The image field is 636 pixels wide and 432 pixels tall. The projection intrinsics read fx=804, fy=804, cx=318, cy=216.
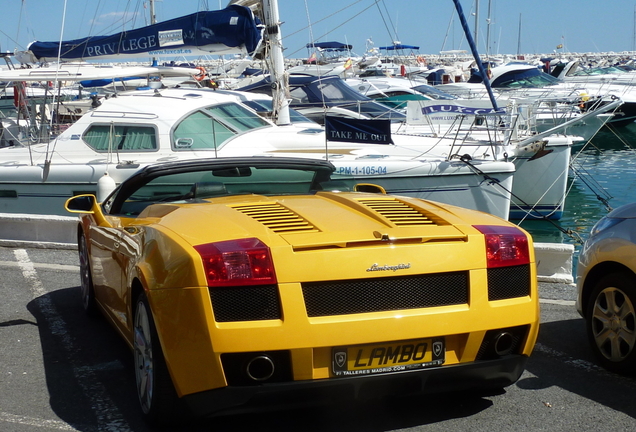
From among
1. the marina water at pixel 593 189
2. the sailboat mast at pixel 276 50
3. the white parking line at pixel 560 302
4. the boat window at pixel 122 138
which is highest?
the sailboat mast at pixel 276 50

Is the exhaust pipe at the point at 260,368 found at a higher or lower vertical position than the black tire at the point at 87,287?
higher

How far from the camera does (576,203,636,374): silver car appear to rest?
177 inches

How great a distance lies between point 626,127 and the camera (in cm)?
3316

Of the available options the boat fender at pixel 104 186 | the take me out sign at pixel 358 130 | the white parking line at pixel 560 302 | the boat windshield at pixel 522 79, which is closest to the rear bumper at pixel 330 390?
the white parking line at pixel 560 302

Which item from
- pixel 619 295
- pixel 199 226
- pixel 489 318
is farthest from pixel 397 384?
pixel 619 295

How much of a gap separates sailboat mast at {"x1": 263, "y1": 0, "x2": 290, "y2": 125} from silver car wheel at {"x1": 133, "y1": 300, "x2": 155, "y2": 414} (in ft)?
34.1

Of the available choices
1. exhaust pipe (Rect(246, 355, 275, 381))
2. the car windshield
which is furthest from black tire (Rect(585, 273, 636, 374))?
exhaust pipe (Rect(246, 355, 275, 381))

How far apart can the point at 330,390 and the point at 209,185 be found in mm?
1969

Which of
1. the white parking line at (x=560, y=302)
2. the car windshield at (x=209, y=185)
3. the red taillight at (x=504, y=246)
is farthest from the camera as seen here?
the white parking line at (x=560, y=302)

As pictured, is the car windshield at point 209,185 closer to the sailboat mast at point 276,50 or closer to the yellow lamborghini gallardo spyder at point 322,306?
the yellow lamborghini gallardo spyder at point 322,306

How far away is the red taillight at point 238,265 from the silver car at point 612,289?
222cm

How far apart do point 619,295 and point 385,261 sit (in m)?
1.85

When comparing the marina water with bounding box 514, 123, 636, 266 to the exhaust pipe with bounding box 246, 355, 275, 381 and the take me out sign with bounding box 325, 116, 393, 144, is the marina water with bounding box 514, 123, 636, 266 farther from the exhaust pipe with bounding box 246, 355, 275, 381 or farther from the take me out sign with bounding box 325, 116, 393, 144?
the exhaust pipe with bounding box 246, 355, 275, 381

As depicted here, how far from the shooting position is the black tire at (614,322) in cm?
448
